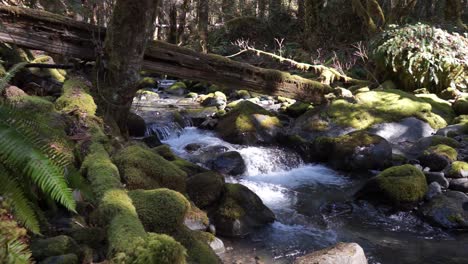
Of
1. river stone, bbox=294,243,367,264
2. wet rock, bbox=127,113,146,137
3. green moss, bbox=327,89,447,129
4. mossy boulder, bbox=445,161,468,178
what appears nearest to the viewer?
river stone, bbox=294,243,367,264

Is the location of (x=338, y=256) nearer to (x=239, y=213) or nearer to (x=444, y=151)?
(x=239, y=213)

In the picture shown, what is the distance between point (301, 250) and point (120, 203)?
10.3 ft

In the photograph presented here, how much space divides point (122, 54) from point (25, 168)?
4.03 metres

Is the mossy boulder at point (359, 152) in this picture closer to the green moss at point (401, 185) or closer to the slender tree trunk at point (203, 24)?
the green moss at point (401, 185)

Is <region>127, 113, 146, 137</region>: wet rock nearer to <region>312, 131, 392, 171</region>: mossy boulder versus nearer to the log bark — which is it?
the log bark

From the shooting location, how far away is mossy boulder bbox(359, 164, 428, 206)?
627cm

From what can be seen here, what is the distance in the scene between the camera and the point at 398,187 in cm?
631

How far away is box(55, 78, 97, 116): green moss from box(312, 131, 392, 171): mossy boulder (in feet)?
16.4

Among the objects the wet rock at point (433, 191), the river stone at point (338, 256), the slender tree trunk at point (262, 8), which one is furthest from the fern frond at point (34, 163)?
the slender tree trunk at point (262, 8)

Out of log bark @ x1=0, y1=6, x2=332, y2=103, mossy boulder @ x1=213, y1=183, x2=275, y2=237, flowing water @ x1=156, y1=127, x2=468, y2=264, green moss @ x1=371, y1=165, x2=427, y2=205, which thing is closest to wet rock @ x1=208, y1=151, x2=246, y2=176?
flowing water @ x1=156, y1=127, x2=468, y2=264

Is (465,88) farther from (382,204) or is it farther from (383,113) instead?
(382,204)

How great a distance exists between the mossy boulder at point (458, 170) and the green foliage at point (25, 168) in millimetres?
6737

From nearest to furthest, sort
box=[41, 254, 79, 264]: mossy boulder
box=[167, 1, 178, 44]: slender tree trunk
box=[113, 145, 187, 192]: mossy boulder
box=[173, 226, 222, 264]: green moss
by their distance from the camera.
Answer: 1. box=[41, 254, 79, 264]: mossy boulder
2. box=[173, 226, 222, 264]: green moss
3. box=[113, 145, 187, 192]: mossy boulder
4. box=[167, 1, 178, 44]: slender tree trunk

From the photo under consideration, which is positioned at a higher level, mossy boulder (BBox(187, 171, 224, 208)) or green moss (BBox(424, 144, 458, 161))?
green moss (BBox(424, 144, 458, 161))
